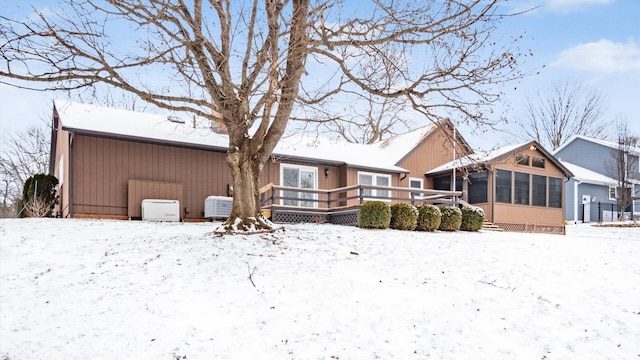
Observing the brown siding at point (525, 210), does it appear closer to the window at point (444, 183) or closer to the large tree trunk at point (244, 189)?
the window at point (444, 183)

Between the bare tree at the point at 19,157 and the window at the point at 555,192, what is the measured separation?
25.9 metres

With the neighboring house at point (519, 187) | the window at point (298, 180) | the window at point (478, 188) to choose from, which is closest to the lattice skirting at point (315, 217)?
the window at point (298, 180)

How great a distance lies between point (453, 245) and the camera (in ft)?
32.4

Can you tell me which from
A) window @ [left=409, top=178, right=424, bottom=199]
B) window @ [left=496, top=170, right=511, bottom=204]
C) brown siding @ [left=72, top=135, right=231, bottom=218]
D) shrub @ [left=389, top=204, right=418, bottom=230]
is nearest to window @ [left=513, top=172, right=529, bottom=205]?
window @ [left=496, top=170, right=511, bottom=204]

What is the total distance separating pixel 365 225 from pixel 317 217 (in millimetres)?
2769

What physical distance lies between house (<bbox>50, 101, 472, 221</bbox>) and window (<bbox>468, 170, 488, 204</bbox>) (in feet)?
11.2

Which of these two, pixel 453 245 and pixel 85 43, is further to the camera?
pixel 453 245

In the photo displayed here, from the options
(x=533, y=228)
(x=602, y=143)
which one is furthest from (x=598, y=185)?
(x=533, y=228)

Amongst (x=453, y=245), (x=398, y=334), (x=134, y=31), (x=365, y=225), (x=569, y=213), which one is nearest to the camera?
(x=398, y=334)

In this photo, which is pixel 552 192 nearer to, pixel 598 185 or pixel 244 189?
pixel 598 185

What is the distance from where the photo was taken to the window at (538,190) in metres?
18.6

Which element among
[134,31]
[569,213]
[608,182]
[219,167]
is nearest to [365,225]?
[219,167]

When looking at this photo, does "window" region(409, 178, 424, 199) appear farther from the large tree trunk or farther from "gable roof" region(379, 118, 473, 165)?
the large tree trunk

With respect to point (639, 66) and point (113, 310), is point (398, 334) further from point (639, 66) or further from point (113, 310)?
point (639, 66)
